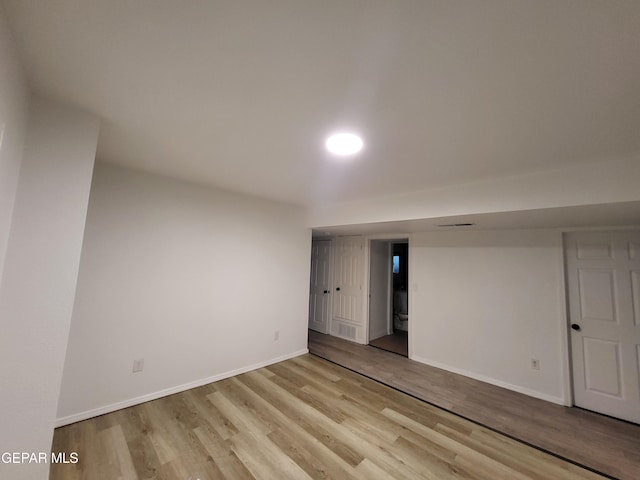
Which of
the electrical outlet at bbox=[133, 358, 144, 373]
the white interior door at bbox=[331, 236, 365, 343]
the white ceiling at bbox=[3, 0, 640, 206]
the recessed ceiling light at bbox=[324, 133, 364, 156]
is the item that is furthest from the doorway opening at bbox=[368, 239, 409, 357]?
the electrical outlet at bbox=[133, 358, 144, 373]

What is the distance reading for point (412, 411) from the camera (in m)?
2.45

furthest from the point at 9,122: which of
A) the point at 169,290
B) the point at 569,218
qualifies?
the point at 569,218

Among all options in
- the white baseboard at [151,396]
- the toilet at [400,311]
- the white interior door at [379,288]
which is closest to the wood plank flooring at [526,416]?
the white interior door at [379,288]

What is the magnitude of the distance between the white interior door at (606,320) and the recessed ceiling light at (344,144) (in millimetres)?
2993

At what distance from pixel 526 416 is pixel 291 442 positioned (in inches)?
93.9

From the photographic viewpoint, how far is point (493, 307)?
3195mm

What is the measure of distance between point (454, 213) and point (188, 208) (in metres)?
2.93

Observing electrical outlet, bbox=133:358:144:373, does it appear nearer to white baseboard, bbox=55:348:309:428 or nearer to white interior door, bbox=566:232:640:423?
white baseboard, bbox=55:348:309:428

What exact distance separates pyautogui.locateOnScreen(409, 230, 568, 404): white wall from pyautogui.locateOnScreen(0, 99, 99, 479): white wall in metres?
3.95

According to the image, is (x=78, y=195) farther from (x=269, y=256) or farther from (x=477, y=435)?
(x=477, y=435)

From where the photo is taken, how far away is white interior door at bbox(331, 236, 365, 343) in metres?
4.62

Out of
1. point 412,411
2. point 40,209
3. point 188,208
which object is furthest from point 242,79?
point 412,411

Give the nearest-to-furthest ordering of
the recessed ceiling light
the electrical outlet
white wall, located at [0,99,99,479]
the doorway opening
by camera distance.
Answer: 1. white wall, located at [0,99,99,479]
2. the recessed ceiling light
3. the electrical outlet
4. the doorway opening

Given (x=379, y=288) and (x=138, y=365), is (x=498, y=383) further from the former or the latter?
(x=138, y=365)
